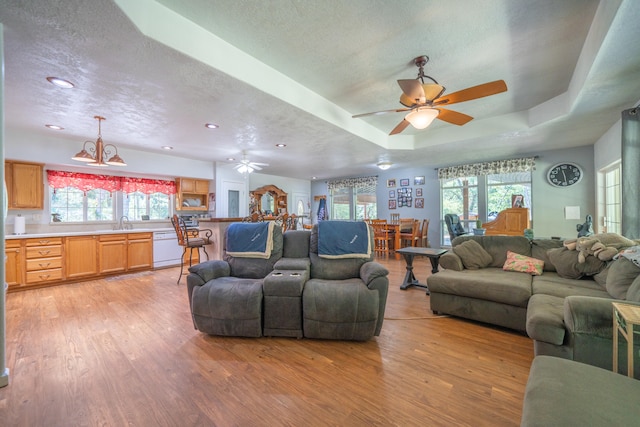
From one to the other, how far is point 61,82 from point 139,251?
356 cm

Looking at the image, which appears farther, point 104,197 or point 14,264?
point 104,197

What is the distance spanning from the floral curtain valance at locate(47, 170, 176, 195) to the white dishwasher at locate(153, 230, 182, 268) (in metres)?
1.07

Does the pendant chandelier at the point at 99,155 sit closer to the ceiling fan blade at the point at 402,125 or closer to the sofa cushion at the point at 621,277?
the ceiling fan blade at the point at 402,125

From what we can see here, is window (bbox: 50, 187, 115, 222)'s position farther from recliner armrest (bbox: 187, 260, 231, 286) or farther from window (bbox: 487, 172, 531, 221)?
window (bbox: 487, 172, 531, 221)

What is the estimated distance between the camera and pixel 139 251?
5.16 m

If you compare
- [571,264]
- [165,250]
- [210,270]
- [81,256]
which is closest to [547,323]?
[571,264]

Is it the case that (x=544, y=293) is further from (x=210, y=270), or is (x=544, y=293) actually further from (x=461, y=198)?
(x=461, y=198)

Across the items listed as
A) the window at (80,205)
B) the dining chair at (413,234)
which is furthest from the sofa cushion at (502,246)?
the window at (80,205)

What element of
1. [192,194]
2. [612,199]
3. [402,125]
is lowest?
[612,199]

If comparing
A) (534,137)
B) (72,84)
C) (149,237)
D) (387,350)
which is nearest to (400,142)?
(534,137)

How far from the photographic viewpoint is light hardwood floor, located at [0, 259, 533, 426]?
1452mm

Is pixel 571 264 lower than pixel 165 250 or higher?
higher

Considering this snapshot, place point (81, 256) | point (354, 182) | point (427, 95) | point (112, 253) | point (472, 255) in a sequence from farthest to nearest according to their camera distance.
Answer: point (354, 182) < point (112, 253) < point (81, 256) < point (472, 255) < point (427, 95)

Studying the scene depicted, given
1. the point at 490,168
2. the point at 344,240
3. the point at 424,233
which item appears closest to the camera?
the point at 344,240
